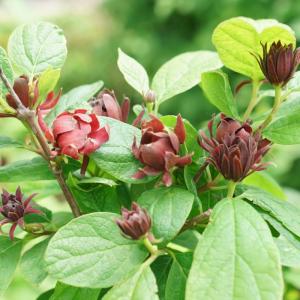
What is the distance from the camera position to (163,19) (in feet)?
18.9

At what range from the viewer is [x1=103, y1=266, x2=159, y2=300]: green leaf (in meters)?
0.65

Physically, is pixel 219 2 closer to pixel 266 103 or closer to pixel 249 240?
pixel 266 103

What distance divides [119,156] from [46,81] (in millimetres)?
166

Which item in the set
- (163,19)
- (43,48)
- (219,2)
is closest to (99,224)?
(43,48)

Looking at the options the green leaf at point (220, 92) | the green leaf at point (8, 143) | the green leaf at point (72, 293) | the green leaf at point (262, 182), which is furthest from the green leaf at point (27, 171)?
the green leaf at point (262, 182)

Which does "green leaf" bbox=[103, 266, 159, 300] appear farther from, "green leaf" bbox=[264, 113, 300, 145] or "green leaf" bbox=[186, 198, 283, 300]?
"green leaf" bbox=[264, 113, 300, 145]

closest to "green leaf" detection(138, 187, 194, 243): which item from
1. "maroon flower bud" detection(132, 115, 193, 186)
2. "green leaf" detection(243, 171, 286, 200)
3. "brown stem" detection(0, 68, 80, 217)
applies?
"maroon flower bud" detection(132, 115, 193, 186)

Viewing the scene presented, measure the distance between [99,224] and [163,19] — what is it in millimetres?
5246

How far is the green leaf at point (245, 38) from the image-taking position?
0.77m

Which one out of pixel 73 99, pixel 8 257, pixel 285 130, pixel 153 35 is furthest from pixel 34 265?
pixel 153 35

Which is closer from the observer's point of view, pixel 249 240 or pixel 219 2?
pixel 249 240

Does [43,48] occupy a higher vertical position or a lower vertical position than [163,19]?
higher

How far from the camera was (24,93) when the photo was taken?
777 mm

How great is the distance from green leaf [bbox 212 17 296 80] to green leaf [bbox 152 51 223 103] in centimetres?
10
